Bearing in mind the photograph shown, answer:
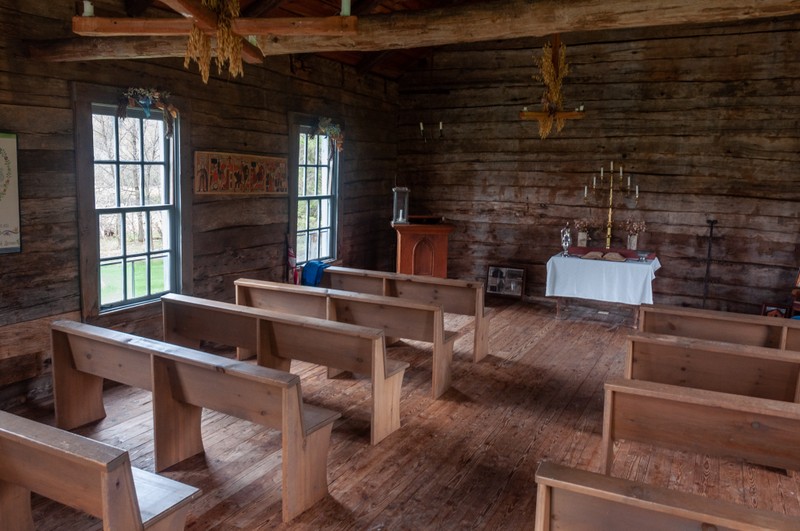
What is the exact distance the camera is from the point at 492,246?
8.64 metres

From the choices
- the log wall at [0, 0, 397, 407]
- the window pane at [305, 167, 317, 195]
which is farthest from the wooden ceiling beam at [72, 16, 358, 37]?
the window pane at [305, 167, 317, 195]

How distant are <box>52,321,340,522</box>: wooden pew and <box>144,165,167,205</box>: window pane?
5.45 ft

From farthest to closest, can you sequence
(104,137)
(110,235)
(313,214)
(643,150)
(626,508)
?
(643,150)
(313,214)
(110,235)
(104,137)
(626,508)

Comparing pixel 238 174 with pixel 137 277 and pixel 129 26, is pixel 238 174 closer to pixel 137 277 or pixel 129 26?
pixel 137 277

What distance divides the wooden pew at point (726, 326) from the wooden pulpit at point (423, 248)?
3.31 meters

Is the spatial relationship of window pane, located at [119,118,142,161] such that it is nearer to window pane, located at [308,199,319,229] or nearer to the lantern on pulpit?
window pane, located at [308,199,319,229]

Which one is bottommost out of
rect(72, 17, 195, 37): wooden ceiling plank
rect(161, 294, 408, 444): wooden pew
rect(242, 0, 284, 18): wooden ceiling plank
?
rect(161, 294, 408, 444): wooden pew

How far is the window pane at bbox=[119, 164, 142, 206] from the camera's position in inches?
195

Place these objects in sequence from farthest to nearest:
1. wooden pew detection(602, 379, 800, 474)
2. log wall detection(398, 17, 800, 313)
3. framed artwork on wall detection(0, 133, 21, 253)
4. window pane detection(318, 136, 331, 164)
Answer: window pane detection(318, 136, 331, 164) → log wall detection(398, 17, 800, 313) → framed artwork on wall detection(0, 133, 21, 253) → wooden pew detection(602, 379, 800, 474)

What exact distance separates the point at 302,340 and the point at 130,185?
214 centimetres

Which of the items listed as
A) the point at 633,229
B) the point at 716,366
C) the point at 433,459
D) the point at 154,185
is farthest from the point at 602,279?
the point at 154,185

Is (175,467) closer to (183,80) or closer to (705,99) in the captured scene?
(183,80)

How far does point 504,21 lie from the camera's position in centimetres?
318

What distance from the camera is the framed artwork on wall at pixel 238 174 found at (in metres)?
5.63
